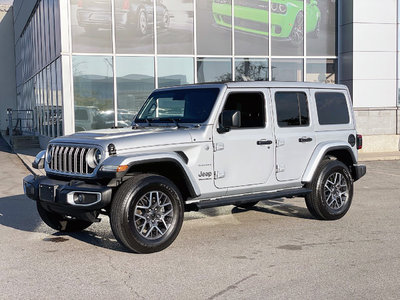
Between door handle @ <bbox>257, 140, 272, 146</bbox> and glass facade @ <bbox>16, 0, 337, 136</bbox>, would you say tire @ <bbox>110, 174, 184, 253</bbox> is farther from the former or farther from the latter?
glass facade @ <bbox>16, 0, 337, 136</bbox>

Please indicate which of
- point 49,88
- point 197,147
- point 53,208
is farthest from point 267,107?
point 49,88

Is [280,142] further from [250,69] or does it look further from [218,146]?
[250,69]

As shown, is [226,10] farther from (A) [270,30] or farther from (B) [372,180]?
(B) [372,180]

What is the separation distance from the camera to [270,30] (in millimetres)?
19016

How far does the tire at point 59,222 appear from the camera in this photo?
276 inches

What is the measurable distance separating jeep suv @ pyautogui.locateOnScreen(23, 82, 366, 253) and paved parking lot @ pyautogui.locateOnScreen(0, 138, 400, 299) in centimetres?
39

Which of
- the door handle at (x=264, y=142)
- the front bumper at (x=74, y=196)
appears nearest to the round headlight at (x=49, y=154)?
the front bumper at (x=74, y=196)

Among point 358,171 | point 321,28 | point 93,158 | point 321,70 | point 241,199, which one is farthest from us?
point 321,70

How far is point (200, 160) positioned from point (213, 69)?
12460 mm

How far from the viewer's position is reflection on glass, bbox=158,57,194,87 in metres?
18.0

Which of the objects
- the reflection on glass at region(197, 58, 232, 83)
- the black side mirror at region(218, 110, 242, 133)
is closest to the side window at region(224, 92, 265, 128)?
the black side mirror at region(218, 110, 242, 133)

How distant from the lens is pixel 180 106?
725cm

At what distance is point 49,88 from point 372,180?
1399cm

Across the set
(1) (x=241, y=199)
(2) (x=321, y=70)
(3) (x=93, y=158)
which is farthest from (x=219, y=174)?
(2) (x=321, y=70)
